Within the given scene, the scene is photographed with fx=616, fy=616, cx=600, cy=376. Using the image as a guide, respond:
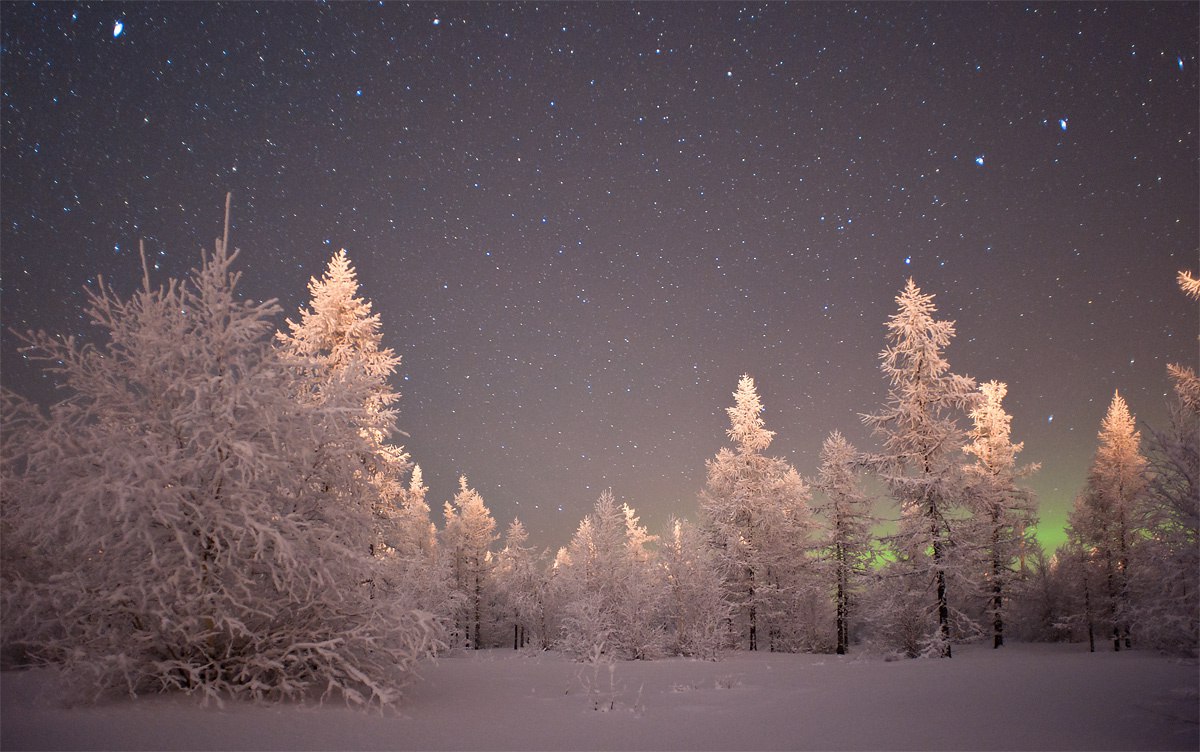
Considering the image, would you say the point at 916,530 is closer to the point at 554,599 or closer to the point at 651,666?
the point at 651,666

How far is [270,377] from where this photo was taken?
756 centimetres

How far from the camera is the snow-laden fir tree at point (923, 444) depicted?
19891 mm

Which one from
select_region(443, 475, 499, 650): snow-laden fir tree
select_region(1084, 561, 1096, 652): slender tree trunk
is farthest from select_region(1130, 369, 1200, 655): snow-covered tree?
select_region(443, 475, 499, 650): snow-laden fir tree

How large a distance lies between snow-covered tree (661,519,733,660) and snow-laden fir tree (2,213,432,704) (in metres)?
13.4

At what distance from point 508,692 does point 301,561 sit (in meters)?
4.89

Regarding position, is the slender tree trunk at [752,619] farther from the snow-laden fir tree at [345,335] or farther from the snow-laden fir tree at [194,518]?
the snow-laden fir tree at [194,518]

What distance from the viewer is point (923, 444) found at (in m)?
20.8

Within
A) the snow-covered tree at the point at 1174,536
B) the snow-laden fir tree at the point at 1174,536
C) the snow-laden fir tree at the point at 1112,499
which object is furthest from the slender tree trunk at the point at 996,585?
the snow-covered tree at the point at 1174,536

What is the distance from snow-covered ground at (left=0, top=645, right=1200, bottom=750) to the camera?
607cm

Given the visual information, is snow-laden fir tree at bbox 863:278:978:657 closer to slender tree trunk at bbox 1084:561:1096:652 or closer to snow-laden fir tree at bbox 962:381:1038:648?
snow-laden fir tree at bbox 962:381:1038:648

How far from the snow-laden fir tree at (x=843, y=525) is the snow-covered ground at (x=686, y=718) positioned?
14.3 meters

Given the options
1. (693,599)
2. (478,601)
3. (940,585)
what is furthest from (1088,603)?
(478,601)

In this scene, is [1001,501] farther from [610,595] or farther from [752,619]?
[610,595]

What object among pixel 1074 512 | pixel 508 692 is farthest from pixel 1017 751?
pixel 1074 512
